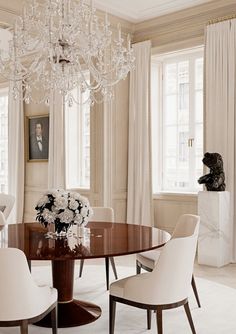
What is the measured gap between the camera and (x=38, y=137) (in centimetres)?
767

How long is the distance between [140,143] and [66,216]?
340 centimetres

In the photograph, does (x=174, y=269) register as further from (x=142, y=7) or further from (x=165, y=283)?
(x=142, y=7)

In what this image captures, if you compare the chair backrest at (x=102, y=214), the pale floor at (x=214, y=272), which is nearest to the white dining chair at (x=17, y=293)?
the chair backrest at (x=102, y=214)

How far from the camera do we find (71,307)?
11.8 feet

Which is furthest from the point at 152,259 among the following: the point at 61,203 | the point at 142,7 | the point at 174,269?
the point at 142,7

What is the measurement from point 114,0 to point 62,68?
2.38 metres

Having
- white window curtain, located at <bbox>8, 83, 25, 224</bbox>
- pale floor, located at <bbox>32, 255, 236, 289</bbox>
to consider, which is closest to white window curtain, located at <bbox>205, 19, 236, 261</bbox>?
pale floor, located at <bbox>32, 255, 236, 289</bbox>

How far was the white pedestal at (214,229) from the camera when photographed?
5.25 meters

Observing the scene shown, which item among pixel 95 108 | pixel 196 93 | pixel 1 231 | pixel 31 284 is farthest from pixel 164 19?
pixel 31 284

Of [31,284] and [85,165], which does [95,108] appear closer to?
[85,165]

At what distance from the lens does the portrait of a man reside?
7.53m

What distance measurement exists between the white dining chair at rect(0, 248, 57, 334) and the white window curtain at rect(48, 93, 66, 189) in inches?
179

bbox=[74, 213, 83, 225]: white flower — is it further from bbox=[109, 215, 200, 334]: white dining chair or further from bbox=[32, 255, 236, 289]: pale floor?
bbox=[32, 255, 236, 289]: pale floor

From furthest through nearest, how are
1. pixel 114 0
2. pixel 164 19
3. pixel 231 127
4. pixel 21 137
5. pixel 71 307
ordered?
pixel 21 137
pixel 164 19
pixel 114 0
pixel 231 127
pixel 71 307
